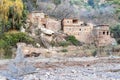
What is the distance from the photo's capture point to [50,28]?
57.1 metres

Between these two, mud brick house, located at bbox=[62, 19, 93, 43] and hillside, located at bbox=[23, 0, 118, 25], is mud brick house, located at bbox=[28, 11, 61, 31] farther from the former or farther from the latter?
hillside, located at bbox=[23, 0, 118, 25]

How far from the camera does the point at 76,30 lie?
187 ft

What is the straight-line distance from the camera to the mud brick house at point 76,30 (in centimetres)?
5684

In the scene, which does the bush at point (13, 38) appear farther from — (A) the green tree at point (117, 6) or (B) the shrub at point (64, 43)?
(A) the green tree at point (117, 6)

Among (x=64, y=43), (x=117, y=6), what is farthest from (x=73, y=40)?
(x=117, y=6)

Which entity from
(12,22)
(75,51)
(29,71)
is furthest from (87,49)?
(29,71)

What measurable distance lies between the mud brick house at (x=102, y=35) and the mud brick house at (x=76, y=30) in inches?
41.6

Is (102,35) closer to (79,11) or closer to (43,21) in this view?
(43,21)

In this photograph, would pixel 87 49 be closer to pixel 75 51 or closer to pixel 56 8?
pixel 75 51

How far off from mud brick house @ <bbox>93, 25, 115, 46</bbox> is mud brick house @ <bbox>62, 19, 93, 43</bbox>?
3.46ft

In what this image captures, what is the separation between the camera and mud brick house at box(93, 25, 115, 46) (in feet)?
188

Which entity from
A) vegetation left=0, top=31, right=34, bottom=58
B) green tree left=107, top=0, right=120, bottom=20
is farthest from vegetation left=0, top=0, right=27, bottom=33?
green tree left=107, top=0, right=120, bottom=20

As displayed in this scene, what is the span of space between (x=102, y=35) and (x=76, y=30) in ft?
13.6

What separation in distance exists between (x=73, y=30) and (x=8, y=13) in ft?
35.2
